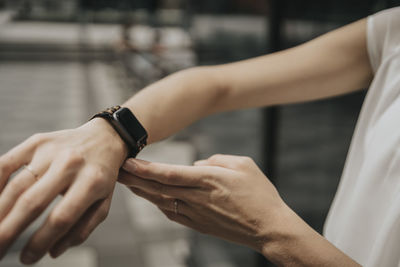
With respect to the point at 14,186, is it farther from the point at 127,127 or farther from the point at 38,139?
the point at 127,127

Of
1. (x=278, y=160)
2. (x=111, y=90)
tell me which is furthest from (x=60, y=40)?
(x=278, y=160)

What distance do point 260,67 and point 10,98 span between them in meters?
6.29

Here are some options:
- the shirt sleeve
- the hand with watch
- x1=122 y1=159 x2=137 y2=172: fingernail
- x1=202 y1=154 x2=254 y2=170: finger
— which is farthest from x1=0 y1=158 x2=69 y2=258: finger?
the shirt sleeve

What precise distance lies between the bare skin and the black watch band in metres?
0.01

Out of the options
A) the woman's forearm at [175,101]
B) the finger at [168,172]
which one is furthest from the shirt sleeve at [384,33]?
the finger at [168,172]

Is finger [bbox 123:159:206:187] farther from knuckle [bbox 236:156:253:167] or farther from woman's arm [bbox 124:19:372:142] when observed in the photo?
woman's arm [bbox 124:19:372:142]

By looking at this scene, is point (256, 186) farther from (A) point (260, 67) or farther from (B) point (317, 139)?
(B) point (317, 139)

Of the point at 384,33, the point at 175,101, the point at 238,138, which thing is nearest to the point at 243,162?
the point at 175,101

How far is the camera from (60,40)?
11484 millimetres

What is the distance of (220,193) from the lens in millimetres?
623

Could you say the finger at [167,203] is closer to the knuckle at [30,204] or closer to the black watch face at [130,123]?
the black watch face at [130,123]

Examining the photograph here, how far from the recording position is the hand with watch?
1.56 ft

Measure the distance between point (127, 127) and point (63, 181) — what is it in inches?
6.9

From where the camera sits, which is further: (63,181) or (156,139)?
(156,139)
